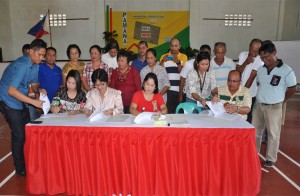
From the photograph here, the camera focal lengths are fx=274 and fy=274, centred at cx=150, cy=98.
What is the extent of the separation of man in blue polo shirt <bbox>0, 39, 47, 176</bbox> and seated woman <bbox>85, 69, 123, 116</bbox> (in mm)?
483

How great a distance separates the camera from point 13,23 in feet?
29.1

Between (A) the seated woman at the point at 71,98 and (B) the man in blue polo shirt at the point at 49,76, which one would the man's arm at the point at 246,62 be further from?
(B) the man in blue polo shirt at the point at 49,76

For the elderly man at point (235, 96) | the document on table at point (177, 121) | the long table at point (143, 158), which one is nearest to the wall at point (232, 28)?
the elderly man at point (235, 96)

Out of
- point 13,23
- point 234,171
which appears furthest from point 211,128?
point 13,23

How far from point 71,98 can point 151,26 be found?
6.42 meters

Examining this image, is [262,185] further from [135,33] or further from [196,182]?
[135,33]

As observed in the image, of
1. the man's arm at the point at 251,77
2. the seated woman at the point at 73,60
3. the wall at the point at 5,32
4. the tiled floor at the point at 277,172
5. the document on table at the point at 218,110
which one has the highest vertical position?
the wall at the point at 5,32

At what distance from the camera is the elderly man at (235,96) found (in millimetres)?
2735

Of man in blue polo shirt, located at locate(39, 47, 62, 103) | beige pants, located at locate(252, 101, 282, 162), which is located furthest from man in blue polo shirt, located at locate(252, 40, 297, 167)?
man in blue polo shirt, located at locate(39, 47, 62, 103)

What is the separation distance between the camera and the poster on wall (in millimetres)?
8750

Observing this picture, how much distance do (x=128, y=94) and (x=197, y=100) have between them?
0.84m

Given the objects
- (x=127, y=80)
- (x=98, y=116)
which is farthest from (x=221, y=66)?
(x=98, y=116)

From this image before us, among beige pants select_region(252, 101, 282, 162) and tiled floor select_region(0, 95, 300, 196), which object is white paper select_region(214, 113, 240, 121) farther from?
tiled floor select_region(0, 95, 300, 196)

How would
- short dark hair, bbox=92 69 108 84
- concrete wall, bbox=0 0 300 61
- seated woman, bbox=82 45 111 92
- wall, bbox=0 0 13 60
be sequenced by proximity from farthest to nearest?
concrete wall, bbox=0 0 300 61, wall, bbox=0 0 13 60, seated woman, bbox=82 45 111 92, short dark hair, bbox=92 69 108 84
